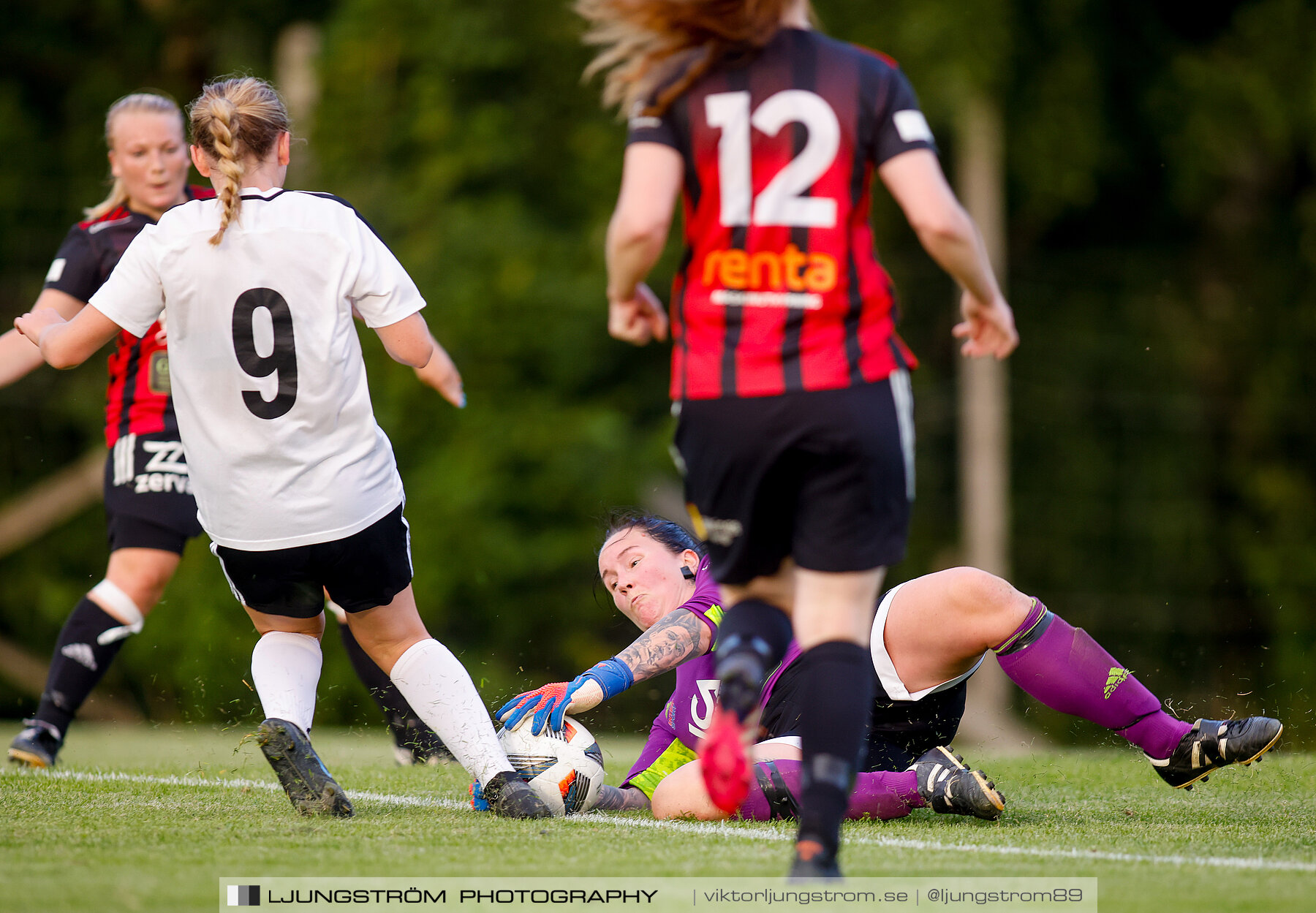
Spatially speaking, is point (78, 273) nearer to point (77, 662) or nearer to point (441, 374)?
point (77, 662)

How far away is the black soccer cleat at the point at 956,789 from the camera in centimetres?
350

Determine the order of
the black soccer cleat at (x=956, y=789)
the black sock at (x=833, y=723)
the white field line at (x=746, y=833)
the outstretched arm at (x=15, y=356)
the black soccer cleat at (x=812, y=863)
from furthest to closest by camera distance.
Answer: the outstretched arm at (x=15, y=356) → the black soccer cleat at (x=956, y=789) → the white field line at (x=746, y=833) → the black sock at (x=833, y=723) → the black soccer cleat at (x=812, y=863)

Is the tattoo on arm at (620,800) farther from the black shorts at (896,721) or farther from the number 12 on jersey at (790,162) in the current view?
the number 12 on jersey at (790,162)

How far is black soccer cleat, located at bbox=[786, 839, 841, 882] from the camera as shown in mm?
2533

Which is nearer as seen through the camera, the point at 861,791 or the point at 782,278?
the point at 782,278

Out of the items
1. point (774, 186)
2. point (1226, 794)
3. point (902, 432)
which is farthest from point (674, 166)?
point (1226, 794)

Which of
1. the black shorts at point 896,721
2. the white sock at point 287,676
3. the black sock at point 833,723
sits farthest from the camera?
the black shorts at point 896,721

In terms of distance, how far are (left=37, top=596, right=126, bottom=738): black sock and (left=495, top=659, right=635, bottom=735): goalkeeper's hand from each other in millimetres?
1912

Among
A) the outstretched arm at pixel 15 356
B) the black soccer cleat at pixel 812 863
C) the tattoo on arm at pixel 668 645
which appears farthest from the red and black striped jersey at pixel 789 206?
the outstretched arm at pixel 15 356

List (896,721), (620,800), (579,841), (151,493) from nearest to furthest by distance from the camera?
A: (579,841) → (896,721) → (620,800) → (151,493)

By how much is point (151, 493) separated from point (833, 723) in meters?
3.15

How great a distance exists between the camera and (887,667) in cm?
364

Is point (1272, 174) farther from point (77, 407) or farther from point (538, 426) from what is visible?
point (77, 407)

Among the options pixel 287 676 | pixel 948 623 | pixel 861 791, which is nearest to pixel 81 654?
pixel 287 676
